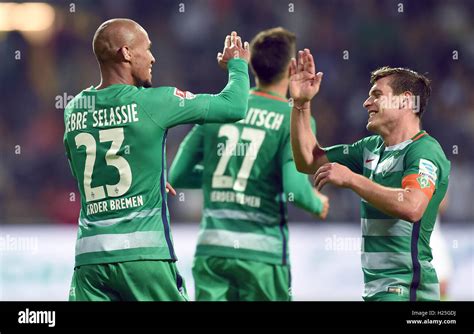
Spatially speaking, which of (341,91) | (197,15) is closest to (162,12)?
(197,15)

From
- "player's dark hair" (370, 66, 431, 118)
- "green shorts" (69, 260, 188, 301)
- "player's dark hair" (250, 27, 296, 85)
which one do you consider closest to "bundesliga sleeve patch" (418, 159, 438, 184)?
"player's dark hair" (370, 66, 431, 118)

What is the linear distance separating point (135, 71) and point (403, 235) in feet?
5.22

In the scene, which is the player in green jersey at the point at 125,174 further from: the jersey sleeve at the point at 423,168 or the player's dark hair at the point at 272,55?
the player's dark hair at the point at 272,55

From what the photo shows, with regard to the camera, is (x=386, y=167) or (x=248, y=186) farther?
(x=248, y=186)

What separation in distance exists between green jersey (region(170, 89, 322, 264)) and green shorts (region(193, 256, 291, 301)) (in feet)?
0.17

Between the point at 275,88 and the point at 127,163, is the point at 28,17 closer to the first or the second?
the point at 275,88

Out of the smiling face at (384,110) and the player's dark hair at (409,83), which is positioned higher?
the player's dark hair at (409,83)

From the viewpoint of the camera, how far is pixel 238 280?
625 cm

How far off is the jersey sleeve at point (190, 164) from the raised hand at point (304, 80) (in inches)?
53.0

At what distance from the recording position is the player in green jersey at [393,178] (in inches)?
179
